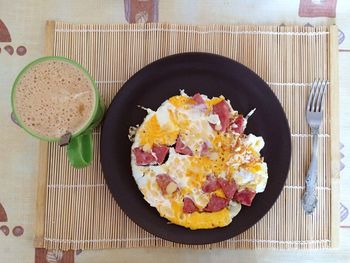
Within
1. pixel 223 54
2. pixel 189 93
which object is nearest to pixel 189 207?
pixel 189 93

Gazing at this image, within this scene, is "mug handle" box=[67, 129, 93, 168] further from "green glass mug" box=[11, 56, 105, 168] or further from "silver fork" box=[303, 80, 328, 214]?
"silver fork" box=[303, 80, 328, 214]

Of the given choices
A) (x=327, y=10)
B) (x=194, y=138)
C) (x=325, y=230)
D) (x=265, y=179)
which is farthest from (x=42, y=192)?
(x=327, y=10)

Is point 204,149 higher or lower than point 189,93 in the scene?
lower

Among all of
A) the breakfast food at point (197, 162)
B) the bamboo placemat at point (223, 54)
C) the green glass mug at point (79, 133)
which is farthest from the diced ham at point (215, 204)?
the green glass mug at point (79, 133)

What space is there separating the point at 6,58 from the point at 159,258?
0.55 meters

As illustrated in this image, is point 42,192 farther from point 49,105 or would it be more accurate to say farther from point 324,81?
point 324,81

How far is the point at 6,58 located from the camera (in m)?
1.08

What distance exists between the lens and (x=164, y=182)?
97 cm

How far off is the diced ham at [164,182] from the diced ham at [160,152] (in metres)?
0.03

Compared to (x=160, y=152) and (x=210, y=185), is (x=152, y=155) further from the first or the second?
(x=210, y=185)

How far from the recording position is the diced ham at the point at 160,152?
976mm

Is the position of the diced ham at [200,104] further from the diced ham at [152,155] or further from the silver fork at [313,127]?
the silver fork at [313,127]

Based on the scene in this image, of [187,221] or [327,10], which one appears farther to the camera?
[327,10]

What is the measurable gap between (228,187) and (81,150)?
11.9 inches
